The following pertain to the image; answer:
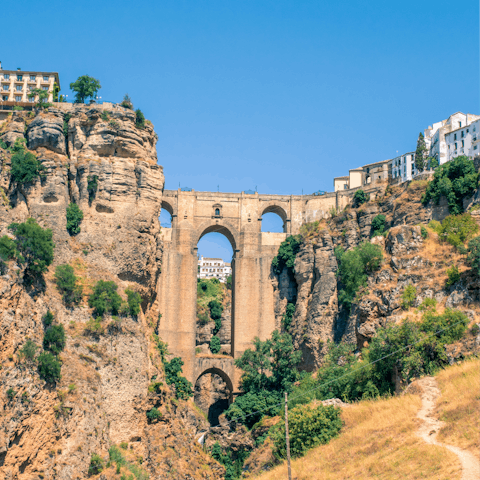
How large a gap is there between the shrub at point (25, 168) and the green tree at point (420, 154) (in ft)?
137

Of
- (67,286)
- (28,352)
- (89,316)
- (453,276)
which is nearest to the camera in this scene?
(28,352)

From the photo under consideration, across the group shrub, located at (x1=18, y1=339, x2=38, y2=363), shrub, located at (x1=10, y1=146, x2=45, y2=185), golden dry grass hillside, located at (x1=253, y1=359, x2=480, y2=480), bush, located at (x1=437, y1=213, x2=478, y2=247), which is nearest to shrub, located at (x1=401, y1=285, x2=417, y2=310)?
bush, located at (x1=437, y1=213, x2=478, y2=247)

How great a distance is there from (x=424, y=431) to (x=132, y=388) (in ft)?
78.1

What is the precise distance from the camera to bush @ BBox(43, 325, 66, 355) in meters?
44.3

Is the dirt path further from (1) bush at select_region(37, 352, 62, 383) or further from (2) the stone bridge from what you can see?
(2) the stone bridge

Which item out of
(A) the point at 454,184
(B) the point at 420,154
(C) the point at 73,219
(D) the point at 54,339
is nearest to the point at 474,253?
(A) the point at 454,184

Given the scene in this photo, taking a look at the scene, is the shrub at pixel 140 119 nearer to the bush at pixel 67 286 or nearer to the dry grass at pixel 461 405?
the bush at pixel 67 286

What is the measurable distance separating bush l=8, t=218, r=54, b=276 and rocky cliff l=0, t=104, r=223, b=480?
1.07m

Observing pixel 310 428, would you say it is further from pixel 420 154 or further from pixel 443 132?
pixel 443 132

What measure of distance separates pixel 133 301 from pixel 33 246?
29.1 ft

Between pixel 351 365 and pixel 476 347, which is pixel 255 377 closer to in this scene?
pixel 351 365

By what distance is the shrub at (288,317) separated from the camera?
6406 centimetres

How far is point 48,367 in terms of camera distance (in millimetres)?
42156

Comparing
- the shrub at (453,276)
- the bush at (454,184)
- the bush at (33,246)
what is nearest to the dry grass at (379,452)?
the shrub at (453,276)
